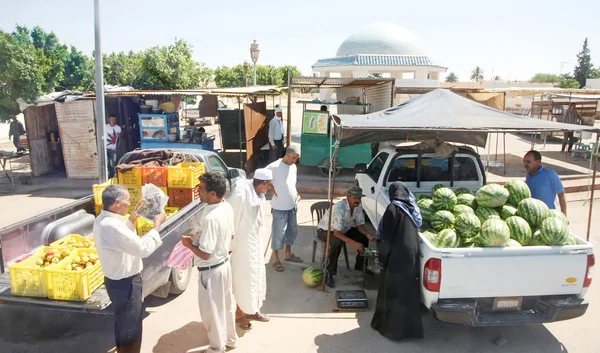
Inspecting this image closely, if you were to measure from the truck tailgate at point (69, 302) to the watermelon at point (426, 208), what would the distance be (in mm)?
→ 3464

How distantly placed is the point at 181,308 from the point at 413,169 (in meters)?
3.75

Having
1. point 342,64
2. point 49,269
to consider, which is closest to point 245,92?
point 49,269

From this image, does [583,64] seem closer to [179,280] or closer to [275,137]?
[275,137]

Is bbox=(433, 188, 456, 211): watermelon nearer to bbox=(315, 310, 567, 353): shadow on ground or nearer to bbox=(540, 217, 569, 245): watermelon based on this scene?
bbox=(540, 217, 569, 245): watermelon

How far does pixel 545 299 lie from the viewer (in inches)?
164

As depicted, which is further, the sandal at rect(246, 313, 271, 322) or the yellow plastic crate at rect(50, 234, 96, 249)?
the sandal at rect(246, 313, 271, 322)

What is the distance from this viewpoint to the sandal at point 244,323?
4.65 metres

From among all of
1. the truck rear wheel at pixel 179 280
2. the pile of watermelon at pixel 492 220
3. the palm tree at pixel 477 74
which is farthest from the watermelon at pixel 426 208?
the palm tree at pixel 477 74

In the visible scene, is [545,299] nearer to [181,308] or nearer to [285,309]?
[285,309]

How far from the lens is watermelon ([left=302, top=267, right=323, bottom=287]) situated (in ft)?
18.4

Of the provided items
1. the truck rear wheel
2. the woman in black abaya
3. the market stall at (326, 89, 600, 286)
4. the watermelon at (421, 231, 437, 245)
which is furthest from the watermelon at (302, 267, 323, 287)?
the watermelon at (421, 231, 437, 245)

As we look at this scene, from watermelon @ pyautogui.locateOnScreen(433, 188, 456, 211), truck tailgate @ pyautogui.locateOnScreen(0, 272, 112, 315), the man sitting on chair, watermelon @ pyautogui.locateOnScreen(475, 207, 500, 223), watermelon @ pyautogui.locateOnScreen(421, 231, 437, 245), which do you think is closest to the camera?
truck tailgate @ pyautogui.locateOnScreen(0, 272, 112, 315)

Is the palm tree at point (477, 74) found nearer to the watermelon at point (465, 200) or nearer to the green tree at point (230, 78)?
the green tree at point (230, 78)

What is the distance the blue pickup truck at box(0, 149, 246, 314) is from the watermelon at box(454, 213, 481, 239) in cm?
241
